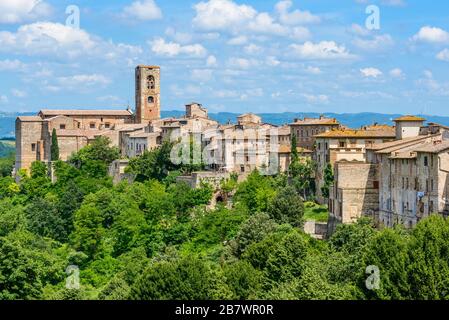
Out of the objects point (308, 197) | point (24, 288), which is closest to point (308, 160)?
point (308, 197)

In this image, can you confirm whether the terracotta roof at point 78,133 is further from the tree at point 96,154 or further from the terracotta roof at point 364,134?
the terracotta roof at point 364,134

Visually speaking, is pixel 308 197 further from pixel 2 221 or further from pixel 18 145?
pixel 18 145

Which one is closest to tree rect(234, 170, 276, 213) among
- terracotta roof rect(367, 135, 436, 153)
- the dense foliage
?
the dense foliage

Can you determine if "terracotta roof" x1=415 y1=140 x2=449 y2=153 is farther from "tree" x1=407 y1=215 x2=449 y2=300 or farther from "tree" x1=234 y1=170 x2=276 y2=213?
"tree" x1=234 y1=170 x2=276 y2=213

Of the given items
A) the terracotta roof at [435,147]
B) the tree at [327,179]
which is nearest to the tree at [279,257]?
the terracotta roof at [435,147]

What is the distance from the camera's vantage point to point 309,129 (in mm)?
77438

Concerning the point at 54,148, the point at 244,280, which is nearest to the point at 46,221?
the point at 54,148

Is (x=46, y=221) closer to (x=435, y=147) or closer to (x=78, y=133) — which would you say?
(x=78, y=133)

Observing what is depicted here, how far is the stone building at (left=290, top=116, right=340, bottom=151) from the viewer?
76.2 metres

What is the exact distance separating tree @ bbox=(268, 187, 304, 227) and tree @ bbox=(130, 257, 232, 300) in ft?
70.5

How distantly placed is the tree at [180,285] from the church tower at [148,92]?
194 ft

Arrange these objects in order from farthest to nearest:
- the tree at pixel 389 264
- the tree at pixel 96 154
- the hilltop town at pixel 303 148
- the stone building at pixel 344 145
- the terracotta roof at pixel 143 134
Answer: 1. the tree at pixel 96 154
2. the terracotta roof at pixel 143 134
3. the stone building at pixel 344 145
4. the hilltop town at pixel 303 148
5. the tree at pixel 389 264

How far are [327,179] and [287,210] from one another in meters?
4.50

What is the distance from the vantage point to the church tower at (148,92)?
97062 millimetres
